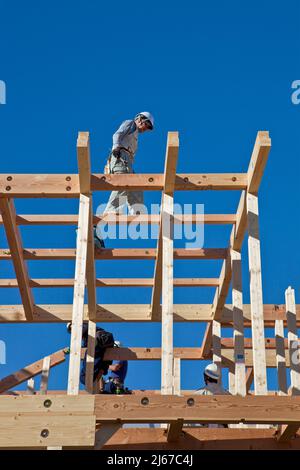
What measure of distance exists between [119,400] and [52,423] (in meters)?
0.61

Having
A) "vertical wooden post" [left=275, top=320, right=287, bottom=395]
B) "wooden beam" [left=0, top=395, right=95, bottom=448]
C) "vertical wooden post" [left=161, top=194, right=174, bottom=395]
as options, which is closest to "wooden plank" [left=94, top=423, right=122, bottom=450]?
"wooden beam" [left=0, top=395, right=95, bottom=448]

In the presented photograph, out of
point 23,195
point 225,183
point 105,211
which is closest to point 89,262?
point 105,211

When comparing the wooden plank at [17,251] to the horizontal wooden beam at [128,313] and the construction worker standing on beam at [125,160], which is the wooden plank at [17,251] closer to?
the horizontal wooden beam at [128,313]

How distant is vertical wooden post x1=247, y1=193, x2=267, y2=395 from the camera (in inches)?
312

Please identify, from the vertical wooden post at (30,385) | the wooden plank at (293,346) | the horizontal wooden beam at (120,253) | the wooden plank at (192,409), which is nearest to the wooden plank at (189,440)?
the wooden plank at (192,409)

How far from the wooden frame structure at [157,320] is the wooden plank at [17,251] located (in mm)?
16

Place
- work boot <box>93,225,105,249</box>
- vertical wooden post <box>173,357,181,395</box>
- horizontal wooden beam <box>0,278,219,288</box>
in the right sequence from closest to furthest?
work boot <box>93,225,105,249</box>, horizontal wooden beam <box>0,278,219,288</box>, vertical wooden post <box>173,357,181,395</box>

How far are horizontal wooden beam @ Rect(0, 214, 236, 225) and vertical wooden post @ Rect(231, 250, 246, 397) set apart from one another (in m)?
0.56

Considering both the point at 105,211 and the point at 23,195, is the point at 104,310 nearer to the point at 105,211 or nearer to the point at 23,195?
the point at 105,211

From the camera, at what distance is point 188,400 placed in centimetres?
689

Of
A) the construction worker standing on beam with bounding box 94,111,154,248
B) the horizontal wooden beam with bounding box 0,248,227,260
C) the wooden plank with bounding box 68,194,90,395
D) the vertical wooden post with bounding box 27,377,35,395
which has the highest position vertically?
the construction worker standing on beam with bounding box 94,111,154,248

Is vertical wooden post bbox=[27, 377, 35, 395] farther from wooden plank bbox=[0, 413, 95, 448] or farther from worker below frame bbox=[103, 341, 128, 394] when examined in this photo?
wooden plank bbox=[0, 413, 95, 448]

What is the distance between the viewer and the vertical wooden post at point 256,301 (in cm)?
792
